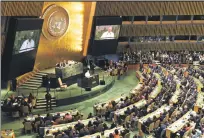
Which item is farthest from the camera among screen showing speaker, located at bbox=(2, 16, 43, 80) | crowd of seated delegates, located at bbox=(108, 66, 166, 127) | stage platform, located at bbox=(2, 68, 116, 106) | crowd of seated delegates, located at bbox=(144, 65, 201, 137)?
stage platform, located at bbox=(2, 68, 116, 106)

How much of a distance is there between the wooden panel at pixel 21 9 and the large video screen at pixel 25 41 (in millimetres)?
1380

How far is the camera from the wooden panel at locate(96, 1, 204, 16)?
1153 inches

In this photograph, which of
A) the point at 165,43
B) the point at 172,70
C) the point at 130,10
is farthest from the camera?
the point at 165,43

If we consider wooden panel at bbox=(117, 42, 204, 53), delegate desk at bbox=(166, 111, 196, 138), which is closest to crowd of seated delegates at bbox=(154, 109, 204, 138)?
delegate desk at bbox=(166, 111, 196, 138)

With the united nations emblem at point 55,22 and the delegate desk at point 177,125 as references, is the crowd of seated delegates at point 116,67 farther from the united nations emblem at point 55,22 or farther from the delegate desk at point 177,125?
the delegate desk at point 177,125

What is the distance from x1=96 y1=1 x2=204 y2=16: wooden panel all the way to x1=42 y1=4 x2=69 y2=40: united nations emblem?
4068 millimetres

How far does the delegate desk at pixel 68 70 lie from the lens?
72.3 feet

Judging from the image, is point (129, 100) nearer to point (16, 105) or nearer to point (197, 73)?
point (16, 105)

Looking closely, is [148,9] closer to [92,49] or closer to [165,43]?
[165,43]

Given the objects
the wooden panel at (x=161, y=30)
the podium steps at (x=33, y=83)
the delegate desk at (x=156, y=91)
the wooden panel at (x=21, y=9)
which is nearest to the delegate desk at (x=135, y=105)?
the delegate desk at (x=156, y=91)

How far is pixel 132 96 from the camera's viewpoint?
64.7ft

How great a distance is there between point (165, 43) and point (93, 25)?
30.1ft

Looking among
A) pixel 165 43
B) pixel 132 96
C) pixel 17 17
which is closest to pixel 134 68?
pixel 165 43

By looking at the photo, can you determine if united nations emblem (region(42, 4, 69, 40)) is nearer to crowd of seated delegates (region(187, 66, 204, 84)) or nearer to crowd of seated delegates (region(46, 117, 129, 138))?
crowd of seated delegates (region(187, 66, 204, 84))
